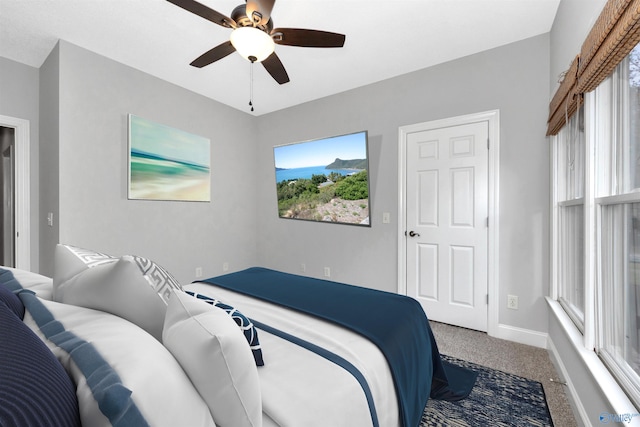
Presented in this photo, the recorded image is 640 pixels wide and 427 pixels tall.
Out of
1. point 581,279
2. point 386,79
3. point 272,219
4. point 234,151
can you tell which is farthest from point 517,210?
point 234,151

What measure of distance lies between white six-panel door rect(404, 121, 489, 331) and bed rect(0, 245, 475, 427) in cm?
159

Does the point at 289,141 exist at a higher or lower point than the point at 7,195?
higher

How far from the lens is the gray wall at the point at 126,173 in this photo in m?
2.56

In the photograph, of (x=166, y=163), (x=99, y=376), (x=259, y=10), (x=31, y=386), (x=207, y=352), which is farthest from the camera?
(x=166, y=163)

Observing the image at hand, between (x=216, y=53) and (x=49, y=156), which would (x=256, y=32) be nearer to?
(x=216, y=53)

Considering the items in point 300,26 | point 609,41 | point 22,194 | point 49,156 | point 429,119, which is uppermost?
point 300,26

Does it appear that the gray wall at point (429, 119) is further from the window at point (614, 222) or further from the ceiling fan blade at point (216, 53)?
the ceiling fan blade at point (216, 53)

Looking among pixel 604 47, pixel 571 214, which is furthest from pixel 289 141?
pixel 604 47

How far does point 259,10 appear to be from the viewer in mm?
1615

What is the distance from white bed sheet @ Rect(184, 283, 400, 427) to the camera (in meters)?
0.77

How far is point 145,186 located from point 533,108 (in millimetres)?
3917

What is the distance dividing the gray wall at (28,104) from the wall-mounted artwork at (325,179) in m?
2.59

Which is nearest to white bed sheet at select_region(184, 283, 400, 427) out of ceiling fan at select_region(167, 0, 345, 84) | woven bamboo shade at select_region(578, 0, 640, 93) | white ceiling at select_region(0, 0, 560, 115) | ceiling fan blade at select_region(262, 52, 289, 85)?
woven bamboo shade at select_region(578, 0, 640, 93)

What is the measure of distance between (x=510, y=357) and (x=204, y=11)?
329 centimetres
